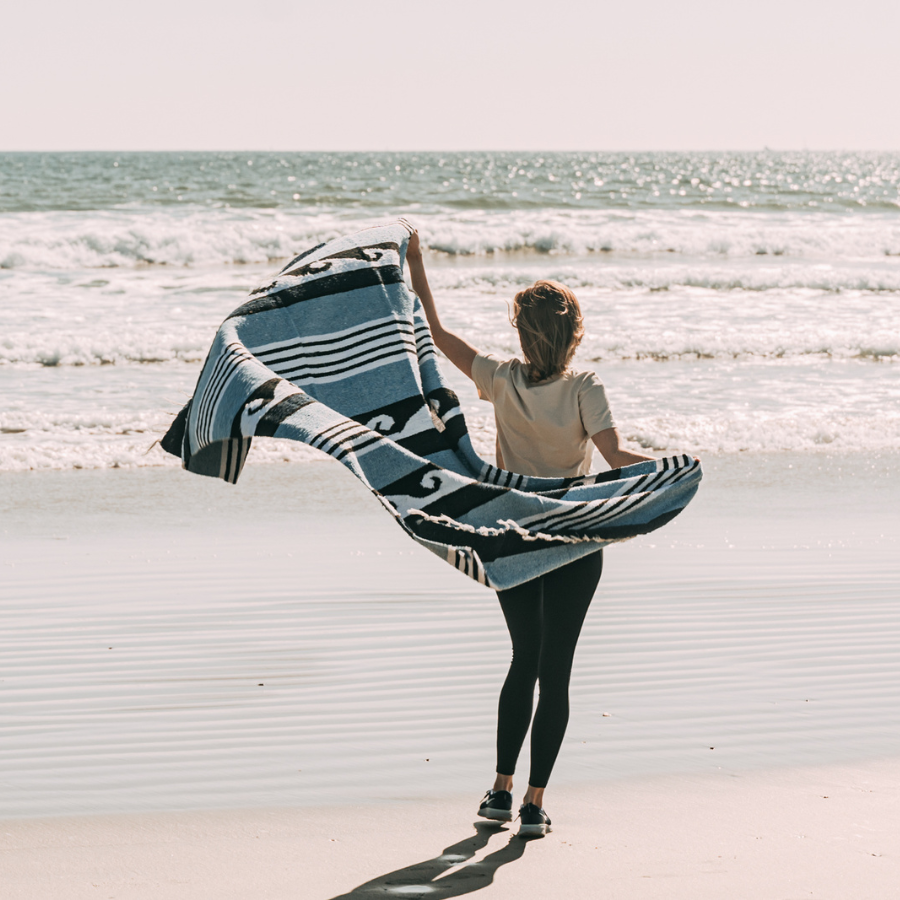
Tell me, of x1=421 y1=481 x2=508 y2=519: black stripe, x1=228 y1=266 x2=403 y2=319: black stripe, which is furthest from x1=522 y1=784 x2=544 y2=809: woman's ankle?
x1=228 y1=266 x2=403 y2=319: black stripe

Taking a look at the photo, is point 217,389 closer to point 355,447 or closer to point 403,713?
point 355,447

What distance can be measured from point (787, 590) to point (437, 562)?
1798 mm

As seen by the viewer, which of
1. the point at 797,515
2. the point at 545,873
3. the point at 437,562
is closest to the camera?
the point at 545,873

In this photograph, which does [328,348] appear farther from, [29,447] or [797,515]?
[29,447]

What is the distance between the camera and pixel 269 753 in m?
3.47

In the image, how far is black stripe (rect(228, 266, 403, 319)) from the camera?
10.5ft

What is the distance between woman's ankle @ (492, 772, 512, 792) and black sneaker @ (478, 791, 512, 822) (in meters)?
0.01

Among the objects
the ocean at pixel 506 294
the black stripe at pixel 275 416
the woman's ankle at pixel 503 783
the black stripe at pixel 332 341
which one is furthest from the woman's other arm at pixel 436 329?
the woman's ankle at pixel 503 783

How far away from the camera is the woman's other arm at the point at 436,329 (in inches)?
124

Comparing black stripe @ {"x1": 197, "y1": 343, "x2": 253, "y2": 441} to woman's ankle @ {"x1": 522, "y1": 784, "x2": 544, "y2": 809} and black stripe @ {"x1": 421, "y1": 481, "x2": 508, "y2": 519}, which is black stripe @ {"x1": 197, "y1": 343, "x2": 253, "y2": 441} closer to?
black stripe @ {"x1": 421, "y1": 481, "x2": 508, "y2": 519}

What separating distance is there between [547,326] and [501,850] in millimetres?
1447

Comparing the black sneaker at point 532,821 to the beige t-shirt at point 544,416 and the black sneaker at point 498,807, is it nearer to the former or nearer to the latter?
the black sneaker at point 498,807

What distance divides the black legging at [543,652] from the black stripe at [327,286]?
1.09m

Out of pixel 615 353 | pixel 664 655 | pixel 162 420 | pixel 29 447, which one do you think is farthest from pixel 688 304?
pixel 664 655
